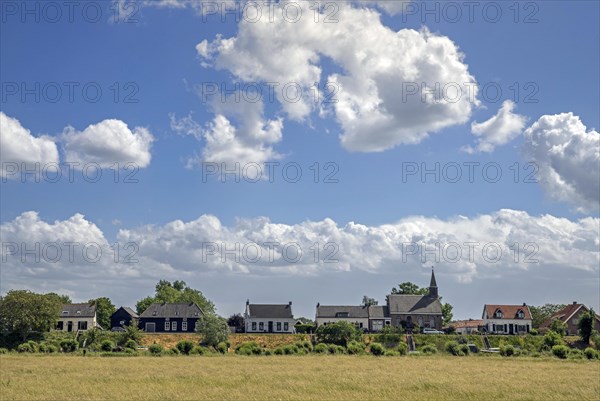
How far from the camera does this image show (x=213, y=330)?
284ft

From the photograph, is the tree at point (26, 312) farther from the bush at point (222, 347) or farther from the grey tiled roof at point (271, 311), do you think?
the grey tiled roof at point (271, 311)

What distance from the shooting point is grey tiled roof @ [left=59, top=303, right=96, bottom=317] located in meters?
112

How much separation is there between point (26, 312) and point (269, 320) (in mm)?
43588

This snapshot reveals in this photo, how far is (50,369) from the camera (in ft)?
159

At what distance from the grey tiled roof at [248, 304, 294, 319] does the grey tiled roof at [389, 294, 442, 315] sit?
1929 cm

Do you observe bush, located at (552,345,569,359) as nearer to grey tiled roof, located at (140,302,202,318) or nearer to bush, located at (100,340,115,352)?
bush, located at (100,340,115,352)

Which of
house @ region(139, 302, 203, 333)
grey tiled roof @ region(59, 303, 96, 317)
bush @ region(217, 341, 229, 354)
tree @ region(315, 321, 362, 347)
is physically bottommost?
bush @ region(217, 341, 229, 354)

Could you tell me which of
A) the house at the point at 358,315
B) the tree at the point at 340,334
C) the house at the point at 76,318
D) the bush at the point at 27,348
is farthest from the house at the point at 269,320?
the bush at the point at 27,348

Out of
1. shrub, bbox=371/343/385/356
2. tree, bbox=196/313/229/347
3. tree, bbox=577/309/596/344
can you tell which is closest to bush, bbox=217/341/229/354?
tree, bbox=196/313/229/347

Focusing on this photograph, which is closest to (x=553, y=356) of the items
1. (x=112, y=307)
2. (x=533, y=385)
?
(x=533, y=385)

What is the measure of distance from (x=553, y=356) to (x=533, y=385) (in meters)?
39.6

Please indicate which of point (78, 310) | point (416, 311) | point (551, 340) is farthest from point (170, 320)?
point (551, 340)

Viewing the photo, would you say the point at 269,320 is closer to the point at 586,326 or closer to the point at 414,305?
the point at 414,305

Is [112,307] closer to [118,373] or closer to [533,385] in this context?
[118,373]
